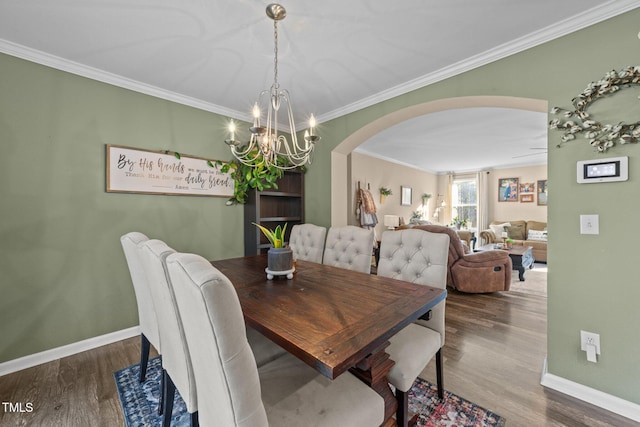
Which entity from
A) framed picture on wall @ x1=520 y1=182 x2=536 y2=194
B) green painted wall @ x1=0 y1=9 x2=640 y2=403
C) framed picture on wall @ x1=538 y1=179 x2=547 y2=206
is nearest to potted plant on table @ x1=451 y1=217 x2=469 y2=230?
framed picture on wall @ x1=520 y1=182 x2=536 y2=194

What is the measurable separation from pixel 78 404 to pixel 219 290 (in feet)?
6.06

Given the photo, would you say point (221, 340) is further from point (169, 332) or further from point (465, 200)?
point (465, 200)

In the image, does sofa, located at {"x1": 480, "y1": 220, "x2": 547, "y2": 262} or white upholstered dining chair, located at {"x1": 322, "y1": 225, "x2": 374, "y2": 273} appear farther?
sofa, located at {"x1": 480, "y1": 220, "x2": 547, "y2": 262}

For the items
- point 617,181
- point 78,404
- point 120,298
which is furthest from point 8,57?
point 617,181

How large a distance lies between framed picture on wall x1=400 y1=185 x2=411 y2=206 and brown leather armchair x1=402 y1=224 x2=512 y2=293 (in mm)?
3008

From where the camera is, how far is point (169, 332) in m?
1.15

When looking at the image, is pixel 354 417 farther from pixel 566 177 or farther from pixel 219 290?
pixel 566 177

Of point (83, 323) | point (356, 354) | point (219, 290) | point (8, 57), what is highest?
point (8, 57)

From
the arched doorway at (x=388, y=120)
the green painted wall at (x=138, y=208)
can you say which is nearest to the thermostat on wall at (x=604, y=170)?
the green painted wall at (x=138, y=208)

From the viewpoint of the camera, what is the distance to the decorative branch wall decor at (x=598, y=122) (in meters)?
1.43

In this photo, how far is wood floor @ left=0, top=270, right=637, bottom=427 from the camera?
4.80 feet

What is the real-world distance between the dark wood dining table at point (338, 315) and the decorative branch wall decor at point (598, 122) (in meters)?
1.37

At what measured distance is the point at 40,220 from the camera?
2.00m

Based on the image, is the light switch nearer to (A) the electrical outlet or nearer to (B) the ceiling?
(A) the electrical outlet
